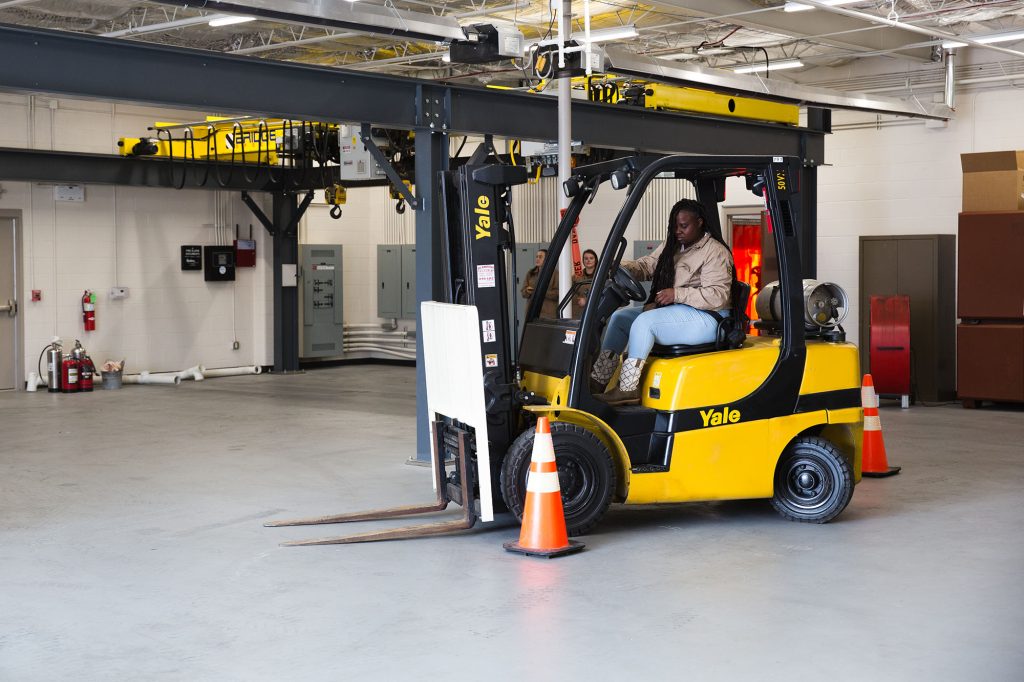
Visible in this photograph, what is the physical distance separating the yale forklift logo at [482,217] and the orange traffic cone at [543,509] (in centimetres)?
140

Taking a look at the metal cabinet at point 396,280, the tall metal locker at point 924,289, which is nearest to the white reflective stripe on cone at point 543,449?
the tall metal locker at point 924,289

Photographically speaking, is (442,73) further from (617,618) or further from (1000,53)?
(617,618)

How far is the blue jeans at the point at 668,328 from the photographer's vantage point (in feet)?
24.0

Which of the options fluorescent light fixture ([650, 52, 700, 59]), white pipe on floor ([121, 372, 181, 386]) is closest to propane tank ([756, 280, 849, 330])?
fluorescent light fixture ([650, 52, 700, 59])

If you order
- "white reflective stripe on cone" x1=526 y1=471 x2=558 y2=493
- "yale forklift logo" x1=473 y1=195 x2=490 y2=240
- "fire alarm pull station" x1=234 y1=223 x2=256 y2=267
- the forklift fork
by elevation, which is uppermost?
"fire alarm pull station" x1=234 y1=223 x2=256 y2=267

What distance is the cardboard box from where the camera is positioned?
13969 millimetres

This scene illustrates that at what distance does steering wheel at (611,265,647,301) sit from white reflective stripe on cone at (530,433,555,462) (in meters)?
1.06

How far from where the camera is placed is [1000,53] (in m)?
15.0

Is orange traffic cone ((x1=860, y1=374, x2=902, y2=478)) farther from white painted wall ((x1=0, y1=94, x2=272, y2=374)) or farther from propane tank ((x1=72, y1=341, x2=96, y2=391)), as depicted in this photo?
white painted wall ((x1=0, y1=94, x2=272, y2=374))

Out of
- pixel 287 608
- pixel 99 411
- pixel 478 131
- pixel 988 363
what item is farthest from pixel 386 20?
pixel 988 363

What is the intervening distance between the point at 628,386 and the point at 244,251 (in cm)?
1315

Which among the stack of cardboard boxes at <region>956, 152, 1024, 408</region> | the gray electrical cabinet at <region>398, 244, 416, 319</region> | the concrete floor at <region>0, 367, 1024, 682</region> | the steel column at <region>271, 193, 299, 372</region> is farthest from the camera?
the gray electrical cabinet at <region>398, 244, 416, 319</region>

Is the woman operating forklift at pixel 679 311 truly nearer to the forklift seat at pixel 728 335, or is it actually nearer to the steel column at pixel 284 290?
the forklift seat at pixel 728 335

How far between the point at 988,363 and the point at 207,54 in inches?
401
